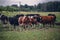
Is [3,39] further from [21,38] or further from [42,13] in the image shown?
[42,13]

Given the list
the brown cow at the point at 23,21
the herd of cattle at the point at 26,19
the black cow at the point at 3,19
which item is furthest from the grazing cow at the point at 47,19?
the black cow at the point at 3,19

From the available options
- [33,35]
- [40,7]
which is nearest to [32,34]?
[33,35]

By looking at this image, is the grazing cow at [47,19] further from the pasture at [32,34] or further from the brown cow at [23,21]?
the brown cow at [23,21]

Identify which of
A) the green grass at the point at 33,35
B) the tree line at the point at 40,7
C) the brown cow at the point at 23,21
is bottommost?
the green grass at the point at 33,35

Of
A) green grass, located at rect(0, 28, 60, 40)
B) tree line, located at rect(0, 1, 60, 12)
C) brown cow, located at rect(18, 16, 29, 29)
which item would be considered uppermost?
tree line, located at rect(0, 1, 60, 12)

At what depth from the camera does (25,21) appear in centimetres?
201

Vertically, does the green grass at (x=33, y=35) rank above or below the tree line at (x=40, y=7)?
below

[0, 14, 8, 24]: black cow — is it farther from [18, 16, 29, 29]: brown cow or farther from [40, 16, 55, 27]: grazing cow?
[40, 16, 55, 27]: grazing cow

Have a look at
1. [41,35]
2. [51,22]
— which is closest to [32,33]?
[41,35]

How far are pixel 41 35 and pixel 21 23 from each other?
0.75 ft

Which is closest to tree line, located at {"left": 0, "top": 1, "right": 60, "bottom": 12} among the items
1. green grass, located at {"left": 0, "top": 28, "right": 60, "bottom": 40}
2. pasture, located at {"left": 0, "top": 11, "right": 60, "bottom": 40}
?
pasture, located at {"left": 0, "top": 11, "right": 60, "bottom": 40}

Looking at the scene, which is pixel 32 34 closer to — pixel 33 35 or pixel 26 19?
pixel 33 35

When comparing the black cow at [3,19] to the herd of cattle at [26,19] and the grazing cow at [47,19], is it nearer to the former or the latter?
the herd of cattle at [26,19]

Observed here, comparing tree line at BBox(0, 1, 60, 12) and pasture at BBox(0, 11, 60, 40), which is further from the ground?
tree line at BBox(0, 1, 60, 12)
